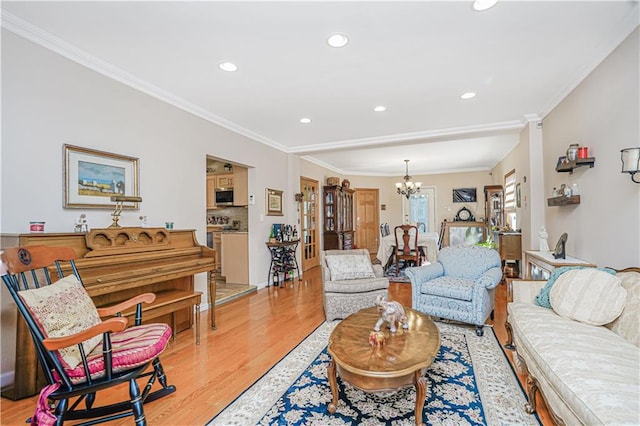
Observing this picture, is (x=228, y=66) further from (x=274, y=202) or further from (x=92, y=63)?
(x=274, y=202)

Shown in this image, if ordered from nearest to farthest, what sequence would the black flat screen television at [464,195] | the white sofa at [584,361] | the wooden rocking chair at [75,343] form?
the white sofa at [584,361], the wooden rocking chair at [75,343], the black flat screen television at [464,195]

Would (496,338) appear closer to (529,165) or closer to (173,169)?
(529,165)

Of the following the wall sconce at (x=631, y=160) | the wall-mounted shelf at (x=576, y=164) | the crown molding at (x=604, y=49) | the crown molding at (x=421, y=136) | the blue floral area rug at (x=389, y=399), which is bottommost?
the blue floral area rug at (x=389, y=399)

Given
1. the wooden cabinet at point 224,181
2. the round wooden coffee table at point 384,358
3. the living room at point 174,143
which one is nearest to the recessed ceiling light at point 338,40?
the living room at point 174,143

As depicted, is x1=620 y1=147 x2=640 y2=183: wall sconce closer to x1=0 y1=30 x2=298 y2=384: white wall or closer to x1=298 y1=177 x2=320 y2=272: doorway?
x1=0 y1=30 x2=298 y2=384: white wall

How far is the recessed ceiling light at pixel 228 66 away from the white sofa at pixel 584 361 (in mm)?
3126

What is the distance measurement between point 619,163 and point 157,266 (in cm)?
397

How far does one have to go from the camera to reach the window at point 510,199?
241 inches

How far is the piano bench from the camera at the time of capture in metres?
2.57

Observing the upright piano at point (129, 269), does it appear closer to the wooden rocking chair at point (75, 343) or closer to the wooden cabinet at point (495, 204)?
the wooden rocking chair at point (75, 343)

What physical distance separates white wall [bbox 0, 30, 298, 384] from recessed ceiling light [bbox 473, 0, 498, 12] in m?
3.11

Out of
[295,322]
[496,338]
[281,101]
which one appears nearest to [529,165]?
[496,338]

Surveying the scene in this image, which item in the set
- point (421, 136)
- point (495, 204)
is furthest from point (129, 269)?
point (495, 204)

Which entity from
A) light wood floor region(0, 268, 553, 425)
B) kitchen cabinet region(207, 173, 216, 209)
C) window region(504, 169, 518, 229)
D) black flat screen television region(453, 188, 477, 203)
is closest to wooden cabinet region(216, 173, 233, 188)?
kitchen cabinet region(207, 173, 216, 209)
